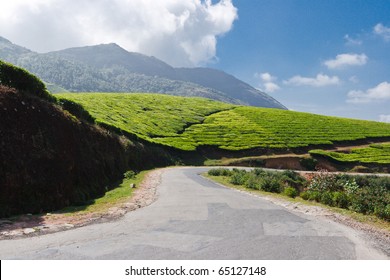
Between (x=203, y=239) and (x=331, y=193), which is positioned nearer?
(x=203, y=239)

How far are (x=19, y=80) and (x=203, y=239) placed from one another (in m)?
19.8

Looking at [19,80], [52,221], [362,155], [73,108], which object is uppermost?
[19,80]

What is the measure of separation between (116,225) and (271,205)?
9.81 meters

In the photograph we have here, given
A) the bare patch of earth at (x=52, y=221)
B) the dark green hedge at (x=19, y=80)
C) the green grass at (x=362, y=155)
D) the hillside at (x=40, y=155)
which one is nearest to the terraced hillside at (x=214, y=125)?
the green grass at (x=362, y=155)

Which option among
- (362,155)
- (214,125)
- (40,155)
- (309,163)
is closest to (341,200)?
(40,155)

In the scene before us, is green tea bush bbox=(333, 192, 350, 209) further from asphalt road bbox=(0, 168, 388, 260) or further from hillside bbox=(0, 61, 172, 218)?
hillside bbox=(0, 61, 172, 218)

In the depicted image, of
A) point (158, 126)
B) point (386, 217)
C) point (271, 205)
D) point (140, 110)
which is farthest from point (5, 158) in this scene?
point (140, 110)

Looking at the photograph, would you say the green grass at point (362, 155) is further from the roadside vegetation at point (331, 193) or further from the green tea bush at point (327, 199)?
the green tea bush at point (327, 199)

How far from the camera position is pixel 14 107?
20141 millimetres

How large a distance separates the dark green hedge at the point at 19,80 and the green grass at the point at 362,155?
197 ft

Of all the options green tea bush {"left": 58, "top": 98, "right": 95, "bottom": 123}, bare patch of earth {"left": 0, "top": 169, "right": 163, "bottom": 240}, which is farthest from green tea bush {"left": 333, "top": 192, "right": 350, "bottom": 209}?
green tea bush {"left": 58, "top": 98, "right": 95, "bottom": 123}

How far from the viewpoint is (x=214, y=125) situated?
301 ft

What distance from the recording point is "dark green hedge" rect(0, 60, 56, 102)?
2295 cm

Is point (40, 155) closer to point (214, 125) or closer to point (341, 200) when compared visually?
point (341, 200)
